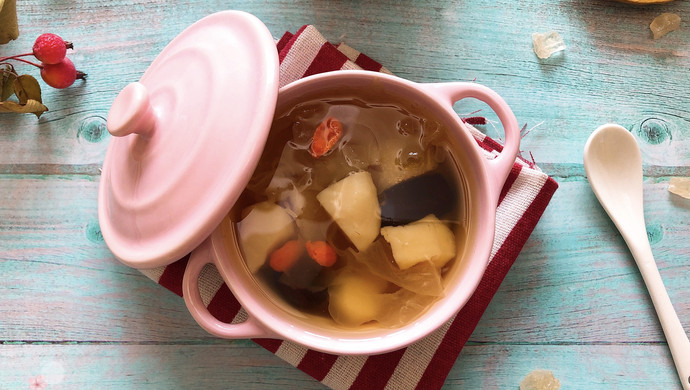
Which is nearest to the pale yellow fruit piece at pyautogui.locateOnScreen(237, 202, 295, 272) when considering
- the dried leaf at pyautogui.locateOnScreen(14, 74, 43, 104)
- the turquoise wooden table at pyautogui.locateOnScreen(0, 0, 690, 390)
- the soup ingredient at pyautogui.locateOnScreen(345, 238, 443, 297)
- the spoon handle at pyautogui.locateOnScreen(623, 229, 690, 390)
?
the soup ingredient at pyautogui.locateOnScreen(345, 238, 443, 297)

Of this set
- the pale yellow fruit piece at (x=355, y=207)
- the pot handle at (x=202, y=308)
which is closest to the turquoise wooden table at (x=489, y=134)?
the pot handle at (x=202, y=308)

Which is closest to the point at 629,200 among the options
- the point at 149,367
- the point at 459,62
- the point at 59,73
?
the point at 459,62

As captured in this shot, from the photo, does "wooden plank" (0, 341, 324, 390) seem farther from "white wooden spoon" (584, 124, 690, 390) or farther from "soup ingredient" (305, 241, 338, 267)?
"white wooden spoon" (584, 124, 690, 390)

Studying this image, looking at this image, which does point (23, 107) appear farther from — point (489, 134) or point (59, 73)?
point (489, 134)

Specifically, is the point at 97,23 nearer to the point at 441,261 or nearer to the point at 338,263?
the point at 338,263

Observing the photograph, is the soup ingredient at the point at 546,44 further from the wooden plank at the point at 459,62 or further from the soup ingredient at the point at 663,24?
the soup ingredient at the point at 663,24

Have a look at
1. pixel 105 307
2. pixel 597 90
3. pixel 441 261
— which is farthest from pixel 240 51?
pixel 597 90
